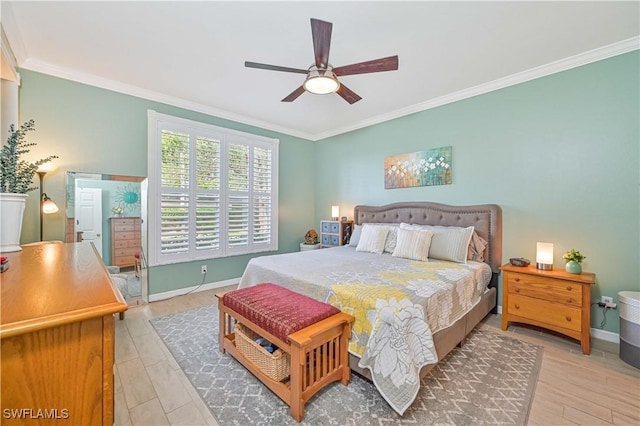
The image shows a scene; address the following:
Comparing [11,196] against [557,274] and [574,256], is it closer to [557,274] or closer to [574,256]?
[557,274]

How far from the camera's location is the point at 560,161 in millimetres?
2959

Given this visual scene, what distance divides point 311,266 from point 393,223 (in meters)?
1.92

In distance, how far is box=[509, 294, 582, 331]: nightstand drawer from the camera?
248cm

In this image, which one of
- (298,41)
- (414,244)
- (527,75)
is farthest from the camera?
(414,244)

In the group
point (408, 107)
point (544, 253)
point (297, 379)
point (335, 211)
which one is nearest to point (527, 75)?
point (408, 107)

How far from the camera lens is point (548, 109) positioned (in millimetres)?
3029

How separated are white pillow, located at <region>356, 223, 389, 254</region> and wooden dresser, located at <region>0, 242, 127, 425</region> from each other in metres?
3.19

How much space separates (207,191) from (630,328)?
5.07 meters

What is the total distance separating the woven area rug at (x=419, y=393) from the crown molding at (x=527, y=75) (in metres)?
2.97

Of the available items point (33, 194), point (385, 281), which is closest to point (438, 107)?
point (385, 281)

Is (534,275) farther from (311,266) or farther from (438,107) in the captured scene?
(438,107)

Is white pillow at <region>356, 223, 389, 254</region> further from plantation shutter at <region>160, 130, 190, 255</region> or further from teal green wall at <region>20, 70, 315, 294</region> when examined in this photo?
plantation shutter at <region>160, 130, 190, 255</region>

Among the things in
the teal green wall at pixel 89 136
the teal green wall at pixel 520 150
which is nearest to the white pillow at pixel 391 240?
the teal green wall at pixel 520 150

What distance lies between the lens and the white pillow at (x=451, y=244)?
10.4 ft
